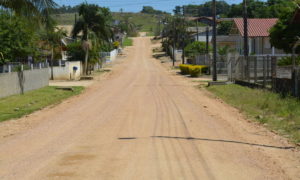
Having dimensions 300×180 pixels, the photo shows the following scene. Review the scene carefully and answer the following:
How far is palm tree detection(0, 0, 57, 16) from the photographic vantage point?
18.0m

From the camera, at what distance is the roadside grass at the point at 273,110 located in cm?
1309

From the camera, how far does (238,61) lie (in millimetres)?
32906

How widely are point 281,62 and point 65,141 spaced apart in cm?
2151

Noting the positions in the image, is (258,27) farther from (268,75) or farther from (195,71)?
(268,75)

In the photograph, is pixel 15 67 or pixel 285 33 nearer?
pixel 15 67

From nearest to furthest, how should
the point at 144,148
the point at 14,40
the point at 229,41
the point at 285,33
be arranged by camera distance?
1. the point at 144,148
2. the point at 285,33
3. the point at 14,40
4. the point at 229,41

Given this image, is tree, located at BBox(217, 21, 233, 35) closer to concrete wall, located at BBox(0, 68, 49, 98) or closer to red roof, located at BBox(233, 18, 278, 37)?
red roof, located at BBox(233, 18, 278, 37)

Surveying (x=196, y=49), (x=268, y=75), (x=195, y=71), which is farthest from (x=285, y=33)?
(x=196, y=49)

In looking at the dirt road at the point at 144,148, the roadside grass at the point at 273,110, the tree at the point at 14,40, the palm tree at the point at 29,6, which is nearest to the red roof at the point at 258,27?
the tree at the point at 14,40

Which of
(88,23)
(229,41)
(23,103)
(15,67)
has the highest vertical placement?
(88,23)

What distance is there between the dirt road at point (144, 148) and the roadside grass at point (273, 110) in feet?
1.65

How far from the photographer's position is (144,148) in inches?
395

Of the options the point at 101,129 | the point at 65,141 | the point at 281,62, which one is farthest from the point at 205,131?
the point at 281,62

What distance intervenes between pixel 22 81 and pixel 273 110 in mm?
17211
